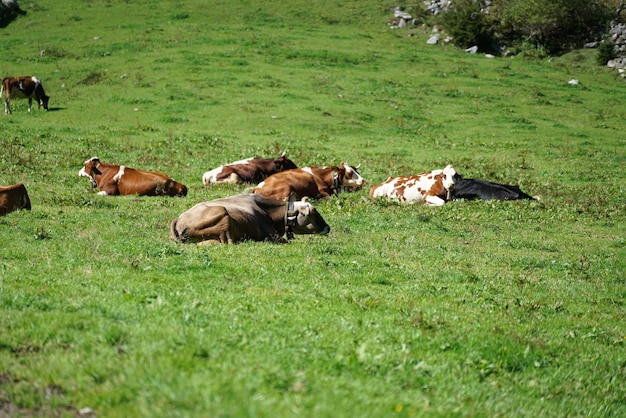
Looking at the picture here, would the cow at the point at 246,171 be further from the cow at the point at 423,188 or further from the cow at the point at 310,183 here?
the cow at the point at 423,188

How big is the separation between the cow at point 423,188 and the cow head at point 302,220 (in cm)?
598

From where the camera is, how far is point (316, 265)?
989 centimetres

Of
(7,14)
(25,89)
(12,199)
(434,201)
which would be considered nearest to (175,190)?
(12,199)

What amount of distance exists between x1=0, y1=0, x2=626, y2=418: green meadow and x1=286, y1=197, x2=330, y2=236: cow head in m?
0.44

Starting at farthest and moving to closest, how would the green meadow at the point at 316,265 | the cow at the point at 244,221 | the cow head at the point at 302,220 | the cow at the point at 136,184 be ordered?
the cow at the point at 136,184 → the cow head at the point at 302,220 → the cow at the point at 244,221 → the green meadow at the point at 316,265

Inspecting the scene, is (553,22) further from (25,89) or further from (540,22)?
(25,89)

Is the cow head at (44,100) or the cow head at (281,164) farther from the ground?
the cow head at (281,164)

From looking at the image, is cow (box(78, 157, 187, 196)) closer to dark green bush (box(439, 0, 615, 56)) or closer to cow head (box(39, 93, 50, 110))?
cow head (box(39, 93, 50, 110))

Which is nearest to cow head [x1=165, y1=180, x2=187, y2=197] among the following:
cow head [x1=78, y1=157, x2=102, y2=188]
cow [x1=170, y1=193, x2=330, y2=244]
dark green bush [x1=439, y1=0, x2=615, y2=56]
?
cow head [x1=78, y1=157, x2=102, y2=188]

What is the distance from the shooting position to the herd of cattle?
11703 millimetres

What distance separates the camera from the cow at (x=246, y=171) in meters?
20.0

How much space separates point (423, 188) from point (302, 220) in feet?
22.7

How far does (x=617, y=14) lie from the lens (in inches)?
2258

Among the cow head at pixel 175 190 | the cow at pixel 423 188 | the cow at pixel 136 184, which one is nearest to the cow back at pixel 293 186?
the cow at pixel 423 188
